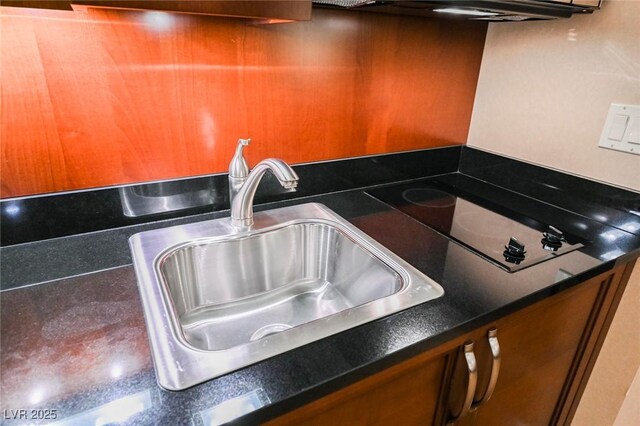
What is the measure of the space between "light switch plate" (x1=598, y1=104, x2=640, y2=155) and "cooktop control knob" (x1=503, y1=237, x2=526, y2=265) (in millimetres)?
445

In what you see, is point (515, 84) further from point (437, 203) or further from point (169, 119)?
point (169, 119)

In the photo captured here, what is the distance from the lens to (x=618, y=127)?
1.02m

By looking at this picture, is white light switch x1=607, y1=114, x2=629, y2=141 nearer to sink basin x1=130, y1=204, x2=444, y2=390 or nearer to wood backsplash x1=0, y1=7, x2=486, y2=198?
wood backsplash x1=0, y1=7, x2=486, y2=198

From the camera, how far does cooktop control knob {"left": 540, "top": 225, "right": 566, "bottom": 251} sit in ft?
3.01

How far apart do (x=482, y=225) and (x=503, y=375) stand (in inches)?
15.4

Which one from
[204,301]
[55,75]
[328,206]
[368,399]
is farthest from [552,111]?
[55,75]

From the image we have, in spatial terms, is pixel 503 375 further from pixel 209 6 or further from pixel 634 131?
pixel 209 6

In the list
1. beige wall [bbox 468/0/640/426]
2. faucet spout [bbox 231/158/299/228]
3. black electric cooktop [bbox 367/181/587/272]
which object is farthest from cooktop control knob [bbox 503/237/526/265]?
faucet spout [bbox 231/158/299/228]

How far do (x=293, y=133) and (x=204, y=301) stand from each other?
0.52 meters

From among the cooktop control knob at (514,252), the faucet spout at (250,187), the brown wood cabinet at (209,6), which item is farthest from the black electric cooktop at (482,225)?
the brown wood cabinet at (209,6)

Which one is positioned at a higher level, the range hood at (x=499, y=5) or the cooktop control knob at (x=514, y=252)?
the range hood at (x=499, y=5)

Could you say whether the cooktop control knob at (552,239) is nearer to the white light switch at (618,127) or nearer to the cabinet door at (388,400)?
the white light switch at (618,127)

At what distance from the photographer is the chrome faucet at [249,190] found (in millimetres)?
803

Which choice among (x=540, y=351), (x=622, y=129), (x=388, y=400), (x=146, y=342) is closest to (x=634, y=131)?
(x=622, y=129)
